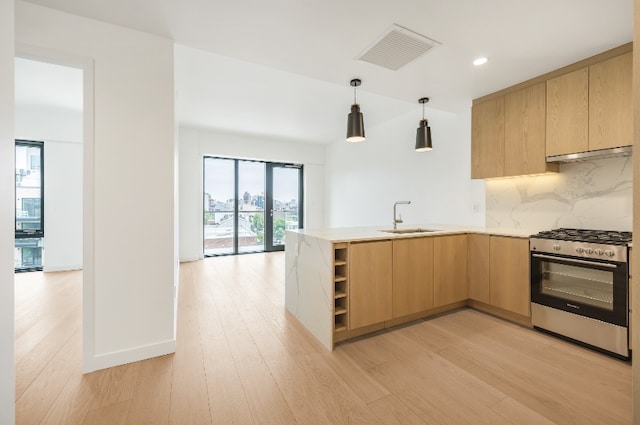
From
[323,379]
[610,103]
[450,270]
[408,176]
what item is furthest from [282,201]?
[610,103]

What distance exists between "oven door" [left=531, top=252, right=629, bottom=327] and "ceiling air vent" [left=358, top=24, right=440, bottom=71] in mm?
2111

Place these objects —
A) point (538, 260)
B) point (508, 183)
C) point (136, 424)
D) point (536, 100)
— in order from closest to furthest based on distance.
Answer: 1. point (136, 424)
2. point (538, 260)
3. point (536, 100)
4. point (508, 183)

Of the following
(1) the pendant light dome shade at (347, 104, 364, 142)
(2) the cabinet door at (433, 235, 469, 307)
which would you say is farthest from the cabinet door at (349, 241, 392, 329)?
(1) the pendant light dome shade at (347, 104, 364, 142)

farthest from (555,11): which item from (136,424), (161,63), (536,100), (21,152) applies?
(21,152)

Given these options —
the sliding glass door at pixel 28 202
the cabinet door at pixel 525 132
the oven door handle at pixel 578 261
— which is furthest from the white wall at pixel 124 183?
the sliding glass door at pixel 28 202

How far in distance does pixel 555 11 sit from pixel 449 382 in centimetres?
260

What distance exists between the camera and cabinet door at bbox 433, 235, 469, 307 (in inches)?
111

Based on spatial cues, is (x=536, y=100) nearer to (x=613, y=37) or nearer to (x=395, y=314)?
(x=613, y=37)

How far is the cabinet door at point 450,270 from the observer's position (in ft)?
9.25

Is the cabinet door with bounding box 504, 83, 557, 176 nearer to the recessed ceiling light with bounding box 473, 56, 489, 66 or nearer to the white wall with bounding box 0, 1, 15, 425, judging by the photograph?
the recessed ceiling light with bounding box 473, 56, 489, 66

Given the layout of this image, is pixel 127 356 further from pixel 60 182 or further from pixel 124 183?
pixel 60 182

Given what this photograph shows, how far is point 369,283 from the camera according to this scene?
7.86 ft

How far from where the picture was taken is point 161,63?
7.00ft

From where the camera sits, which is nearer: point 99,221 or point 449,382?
point 449,382
